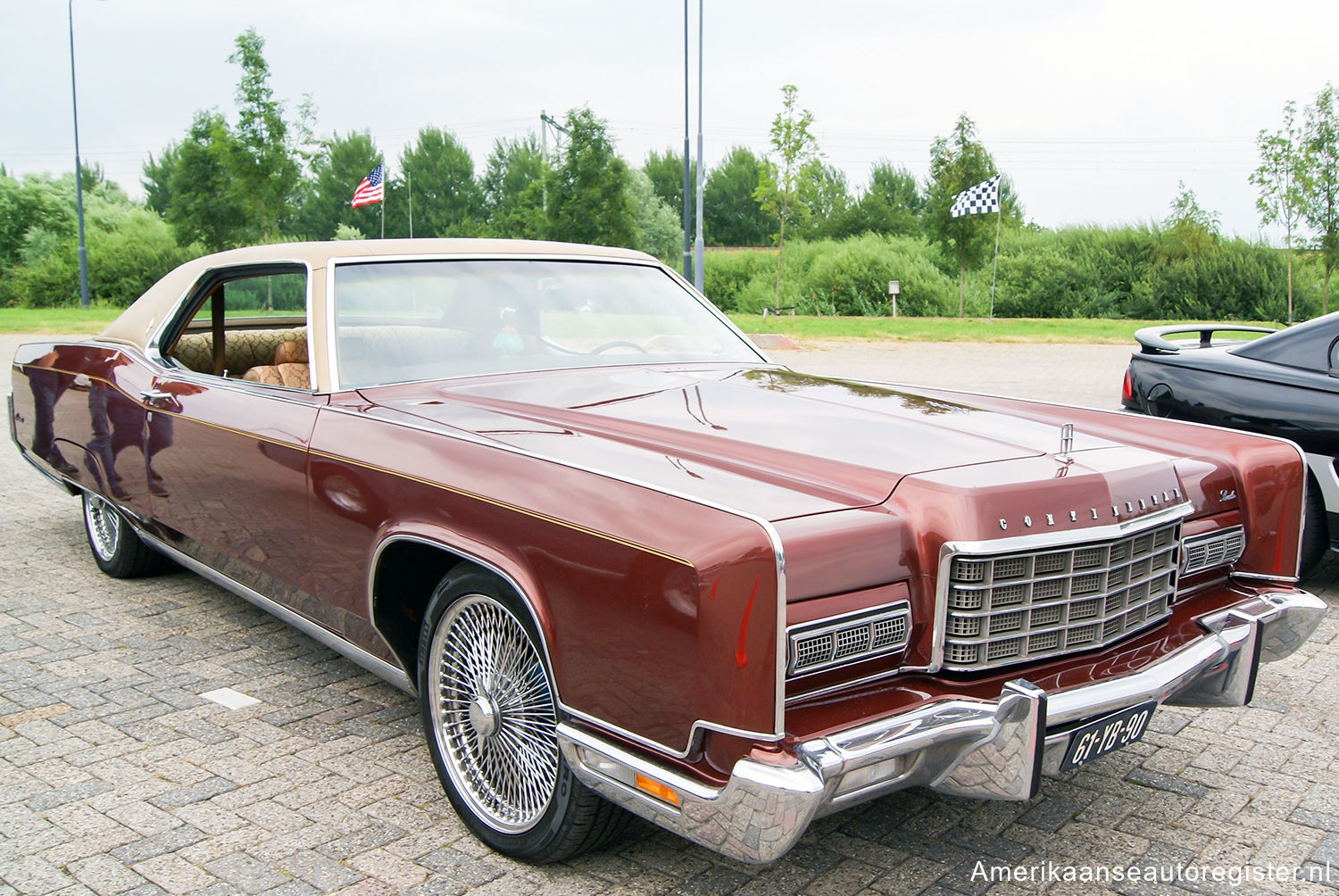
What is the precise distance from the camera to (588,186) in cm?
2730

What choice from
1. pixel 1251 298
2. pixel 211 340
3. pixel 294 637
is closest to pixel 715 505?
pixel 294 637

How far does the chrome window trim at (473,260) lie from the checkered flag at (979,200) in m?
23.5

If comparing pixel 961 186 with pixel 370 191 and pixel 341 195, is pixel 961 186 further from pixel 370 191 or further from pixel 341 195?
pixel 341 195

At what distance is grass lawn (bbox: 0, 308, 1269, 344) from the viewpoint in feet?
78.3

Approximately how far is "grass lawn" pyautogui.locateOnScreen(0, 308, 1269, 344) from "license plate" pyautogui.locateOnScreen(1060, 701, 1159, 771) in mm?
21079

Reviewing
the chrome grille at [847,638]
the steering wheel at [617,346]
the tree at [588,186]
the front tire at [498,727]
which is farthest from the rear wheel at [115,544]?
the tree at [588,186]

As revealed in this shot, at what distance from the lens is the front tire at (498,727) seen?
244 cm

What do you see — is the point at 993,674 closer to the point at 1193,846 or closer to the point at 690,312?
the point at 1193,846

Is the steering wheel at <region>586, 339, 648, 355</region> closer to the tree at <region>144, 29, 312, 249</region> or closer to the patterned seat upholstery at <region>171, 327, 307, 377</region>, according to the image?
the patterned seat upholstery at <region>171, 327, 307, 377</region>

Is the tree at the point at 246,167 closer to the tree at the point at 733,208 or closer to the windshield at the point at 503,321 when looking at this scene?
the windshield at the point at 503,321

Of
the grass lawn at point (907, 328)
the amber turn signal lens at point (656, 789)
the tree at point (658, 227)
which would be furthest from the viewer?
the tree at point (658, 227)

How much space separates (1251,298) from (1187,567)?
120 feet

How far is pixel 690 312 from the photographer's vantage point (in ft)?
14.0

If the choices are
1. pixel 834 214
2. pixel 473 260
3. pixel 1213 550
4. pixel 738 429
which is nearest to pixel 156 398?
pixel 473 260
